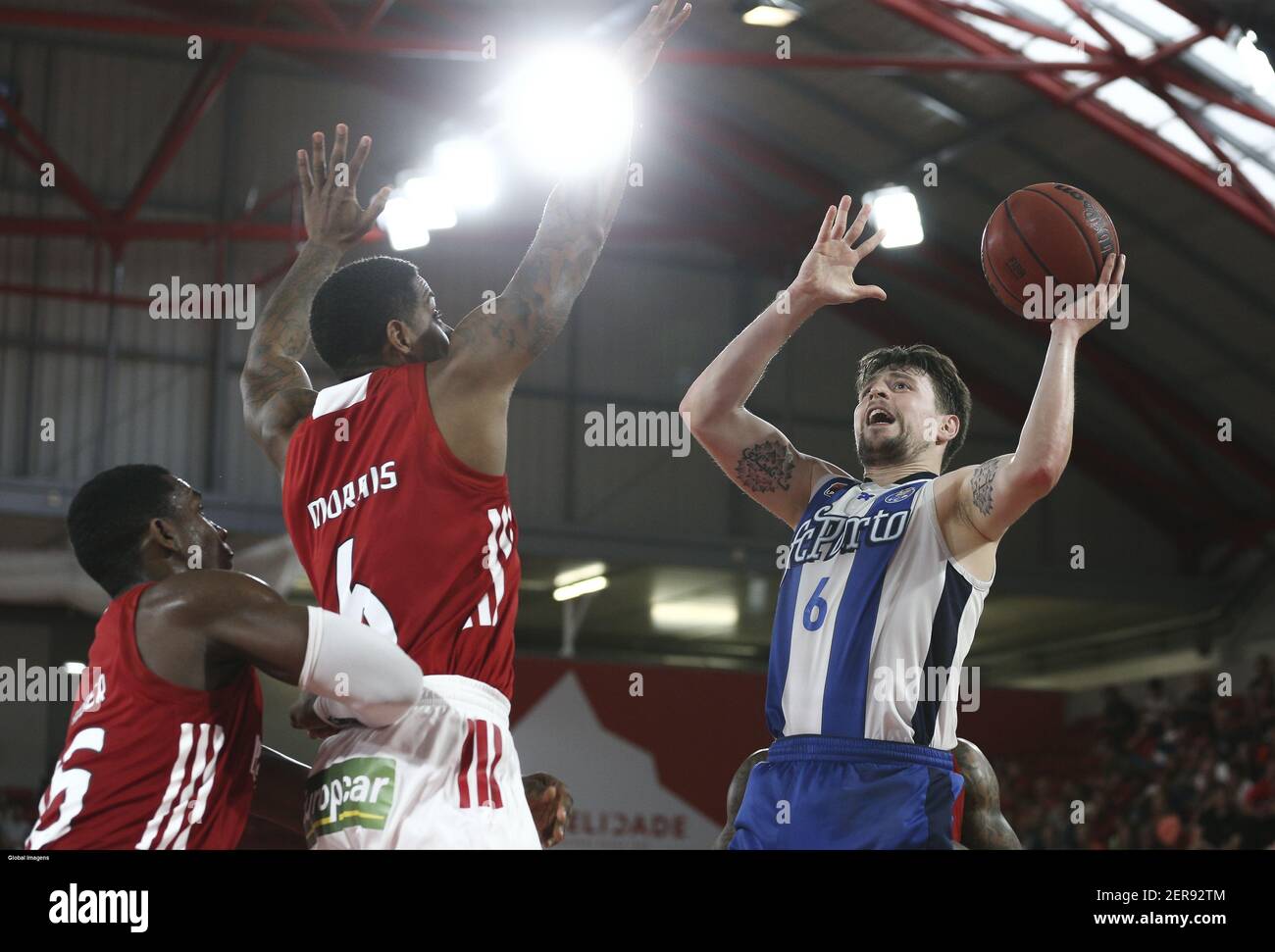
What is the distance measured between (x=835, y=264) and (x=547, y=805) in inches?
71.6

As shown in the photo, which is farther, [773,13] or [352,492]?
[773,13]

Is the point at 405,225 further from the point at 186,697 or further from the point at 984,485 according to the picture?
the point at 186,697

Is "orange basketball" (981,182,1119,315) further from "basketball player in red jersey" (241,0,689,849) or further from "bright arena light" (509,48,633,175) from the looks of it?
"bright arena light" (509,48,633,175)

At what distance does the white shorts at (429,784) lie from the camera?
3404mm

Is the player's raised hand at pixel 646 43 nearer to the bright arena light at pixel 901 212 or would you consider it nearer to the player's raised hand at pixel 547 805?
the player's raised hand at pixel 547 805

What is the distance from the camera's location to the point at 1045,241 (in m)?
4.84

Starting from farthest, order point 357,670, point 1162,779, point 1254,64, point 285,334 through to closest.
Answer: point 1162,779, point 1254,64, point 285,334, point 357,670

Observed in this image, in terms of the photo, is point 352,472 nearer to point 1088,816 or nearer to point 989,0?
point 989,0

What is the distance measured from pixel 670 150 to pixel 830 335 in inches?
134

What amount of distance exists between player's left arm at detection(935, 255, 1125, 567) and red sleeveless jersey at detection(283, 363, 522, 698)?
1.32m

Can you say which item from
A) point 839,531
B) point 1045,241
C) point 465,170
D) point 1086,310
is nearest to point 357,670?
point 839,531

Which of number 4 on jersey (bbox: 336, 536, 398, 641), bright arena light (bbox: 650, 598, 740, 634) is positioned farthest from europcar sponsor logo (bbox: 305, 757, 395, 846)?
bright arena light (bbox: 650, 598, 740, 634)

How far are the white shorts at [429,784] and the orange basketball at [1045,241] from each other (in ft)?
7.48
